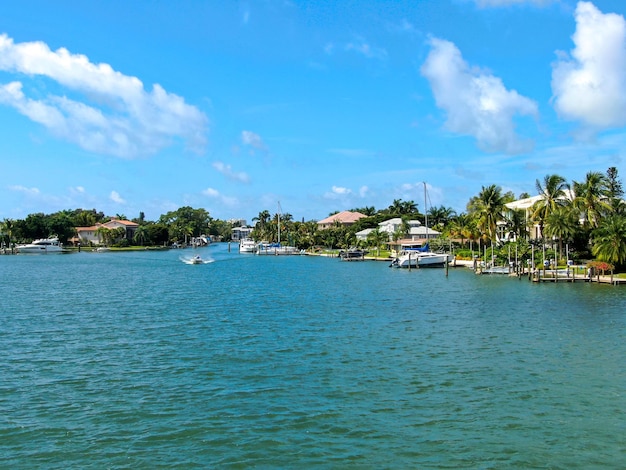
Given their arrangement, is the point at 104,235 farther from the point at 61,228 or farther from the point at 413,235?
the point at 413,235

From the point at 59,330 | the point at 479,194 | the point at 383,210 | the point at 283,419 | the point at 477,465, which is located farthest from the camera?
the point at 383,210

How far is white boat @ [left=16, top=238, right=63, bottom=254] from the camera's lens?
141 metres

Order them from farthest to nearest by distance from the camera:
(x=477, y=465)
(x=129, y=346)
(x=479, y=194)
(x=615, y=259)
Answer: (x=479, y=194) < (x=615, y=259) < (x=129, y=346) < (x=477, y=465)

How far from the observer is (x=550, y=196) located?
73500 mm

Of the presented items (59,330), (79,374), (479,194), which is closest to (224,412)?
(79,374)

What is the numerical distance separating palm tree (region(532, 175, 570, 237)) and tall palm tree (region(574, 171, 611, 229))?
11.2ft

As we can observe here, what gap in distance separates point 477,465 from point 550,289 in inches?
1583

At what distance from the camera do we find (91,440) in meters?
14.8

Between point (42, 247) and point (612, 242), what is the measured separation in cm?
12857

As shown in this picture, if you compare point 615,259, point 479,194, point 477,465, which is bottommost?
point 477,465

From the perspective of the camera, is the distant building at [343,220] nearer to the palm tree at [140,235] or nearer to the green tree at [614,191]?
the palm tree at [140,235]

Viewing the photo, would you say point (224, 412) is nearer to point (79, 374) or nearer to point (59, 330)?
point (79, 374)

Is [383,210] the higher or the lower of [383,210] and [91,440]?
the higher

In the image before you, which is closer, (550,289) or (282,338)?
(282,338)
